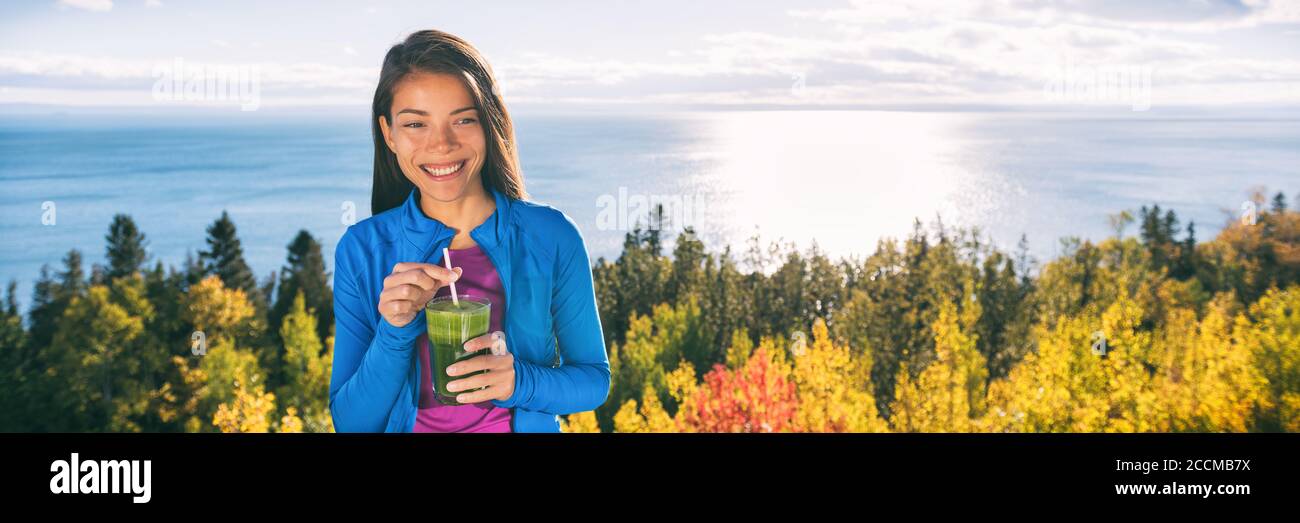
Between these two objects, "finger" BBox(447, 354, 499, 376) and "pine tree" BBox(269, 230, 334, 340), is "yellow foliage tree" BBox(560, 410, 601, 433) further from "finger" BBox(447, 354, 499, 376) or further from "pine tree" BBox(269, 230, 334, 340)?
"finger" BBox(447, 354, 499, 376)

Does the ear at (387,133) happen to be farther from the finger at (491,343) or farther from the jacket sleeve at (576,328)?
the finger at (491,343)

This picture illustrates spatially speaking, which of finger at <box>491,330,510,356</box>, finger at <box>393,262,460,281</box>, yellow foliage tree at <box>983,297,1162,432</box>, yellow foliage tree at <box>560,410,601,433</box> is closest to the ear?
finger at <box>393,262,460,281</box>

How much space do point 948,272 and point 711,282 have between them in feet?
7.52

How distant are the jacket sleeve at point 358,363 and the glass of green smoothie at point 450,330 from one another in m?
0.10

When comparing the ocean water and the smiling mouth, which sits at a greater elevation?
the ocean water

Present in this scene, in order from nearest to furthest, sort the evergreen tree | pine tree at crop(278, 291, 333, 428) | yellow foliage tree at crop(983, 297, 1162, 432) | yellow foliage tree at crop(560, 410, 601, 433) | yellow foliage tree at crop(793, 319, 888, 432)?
1. yellow foliage tree at crop(793, 319, 888, 432)
2. yellow foliage tree at crop(560, 410, 601, 433)
3. yellow foliage tree at crop(983, 297, 1162, 432)
4. the evergreen tree
5. pine tree at crop(278, 291, 333, 428)

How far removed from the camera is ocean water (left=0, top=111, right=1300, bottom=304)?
7395mm

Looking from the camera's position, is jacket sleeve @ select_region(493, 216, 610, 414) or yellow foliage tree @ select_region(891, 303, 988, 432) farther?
yellow foliage tree @ select_region(891, 303, 988, 432)

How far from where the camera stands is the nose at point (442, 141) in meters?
2.81

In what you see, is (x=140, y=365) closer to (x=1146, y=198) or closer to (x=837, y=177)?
(x=837, y=177)

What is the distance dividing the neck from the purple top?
9 cm

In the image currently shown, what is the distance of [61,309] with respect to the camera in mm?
9156

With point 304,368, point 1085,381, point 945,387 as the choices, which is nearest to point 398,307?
point 945,387

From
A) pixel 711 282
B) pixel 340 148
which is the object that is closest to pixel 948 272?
pixel 711 282
